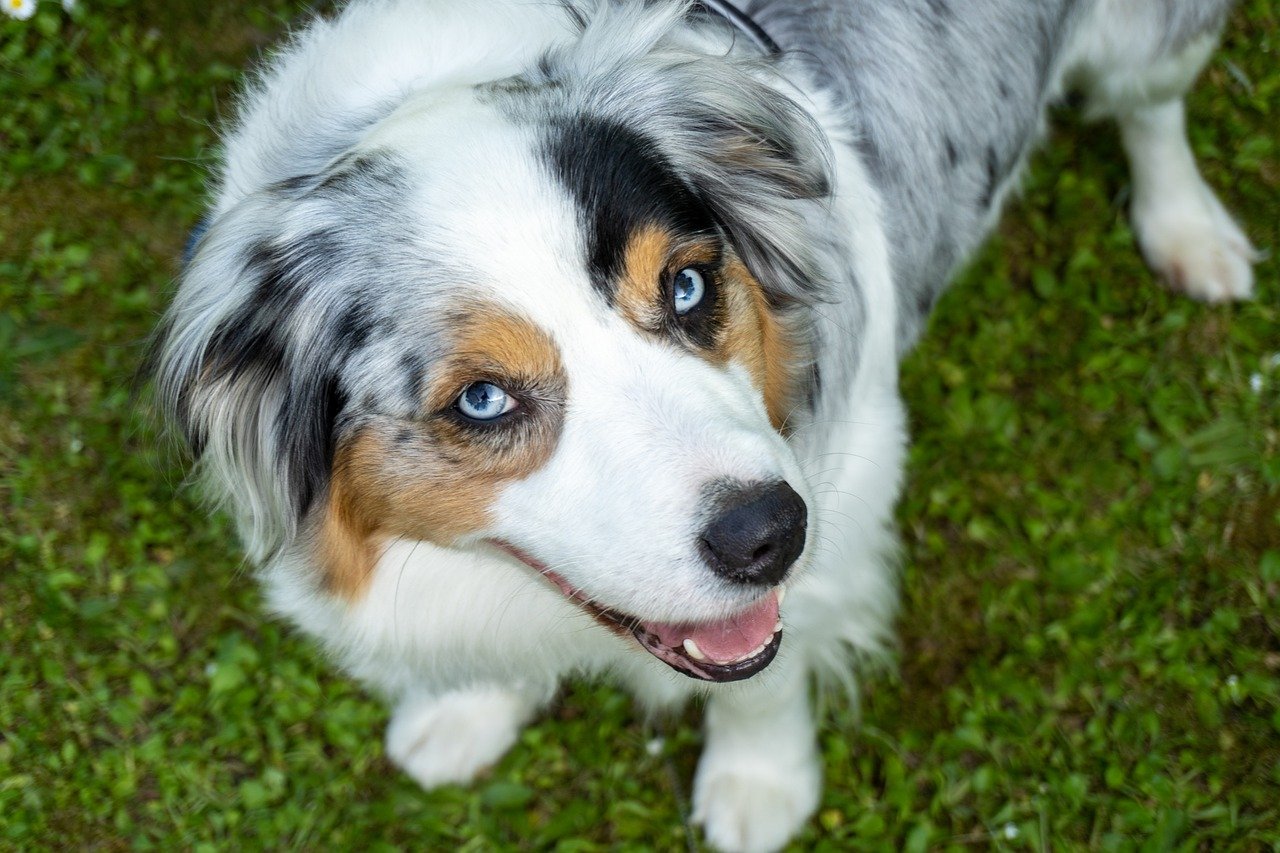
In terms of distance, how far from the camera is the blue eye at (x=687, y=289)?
2.33 m

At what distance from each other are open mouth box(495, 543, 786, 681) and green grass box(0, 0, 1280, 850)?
4.62 ft

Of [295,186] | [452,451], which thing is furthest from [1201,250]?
[295,186]

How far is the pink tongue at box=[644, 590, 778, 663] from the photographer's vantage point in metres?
2.46

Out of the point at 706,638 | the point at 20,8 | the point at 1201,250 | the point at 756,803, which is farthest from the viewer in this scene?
the point at 20,8

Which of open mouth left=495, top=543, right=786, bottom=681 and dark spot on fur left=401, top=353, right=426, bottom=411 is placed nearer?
dark spot on fur left=401, top=353, right=426, bottom=411

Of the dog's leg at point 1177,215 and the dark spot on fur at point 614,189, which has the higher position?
the dark spot on fur at point 614,189

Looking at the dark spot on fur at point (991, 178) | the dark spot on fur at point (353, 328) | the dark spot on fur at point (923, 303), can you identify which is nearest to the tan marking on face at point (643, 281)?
the dark spot on fur at point (353, 328)

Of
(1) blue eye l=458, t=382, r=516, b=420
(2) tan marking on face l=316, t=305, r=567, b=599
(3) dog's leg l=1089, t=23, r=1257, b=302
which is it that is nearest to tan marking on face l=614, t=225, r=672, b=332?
(2) tan marking on face l=316, t=305, r=567, b=599

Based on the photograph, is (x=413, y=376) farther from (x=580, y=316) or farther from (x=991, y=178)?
(x=991, y=178)

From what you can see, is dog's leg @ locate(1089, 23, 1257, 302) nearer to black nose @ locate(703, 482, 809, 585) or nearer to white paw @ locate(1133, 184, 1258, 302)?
white paw @ locate(1133, 184, 1258, 302)

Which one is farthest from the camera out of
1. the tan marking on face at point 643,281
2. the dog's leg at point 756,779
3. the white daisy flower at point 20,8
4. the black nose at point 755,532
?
the white daisy flower at point 20,8

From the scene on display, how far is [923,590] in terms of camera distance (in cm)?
403

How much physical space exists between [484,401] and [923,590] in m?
2.24

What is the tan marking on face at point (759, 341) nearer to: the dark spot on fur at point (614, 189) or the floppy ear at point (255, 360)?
the dark spot on fur at point (614, 189)
